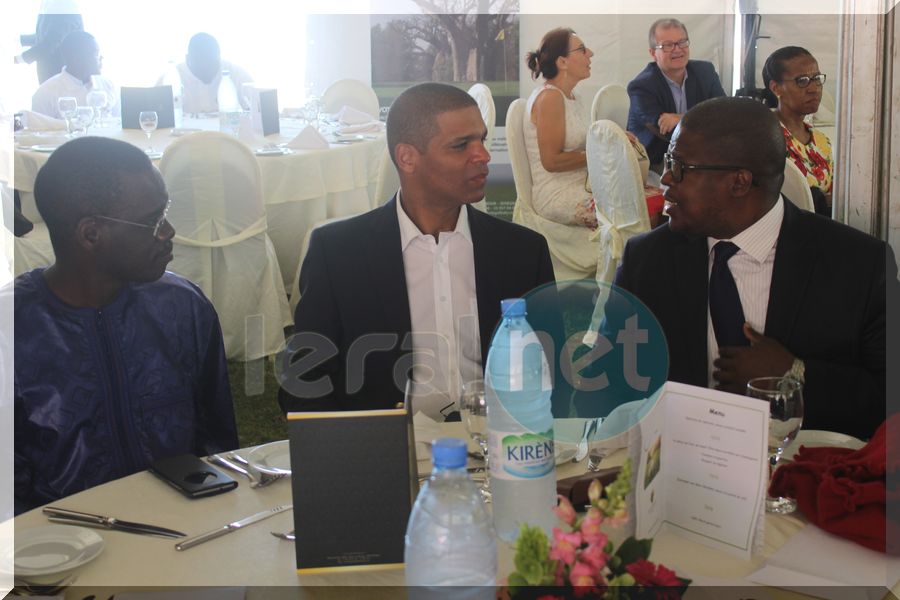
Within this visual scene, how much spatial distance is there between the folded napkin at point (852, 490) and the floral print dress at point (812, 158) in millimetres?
2784

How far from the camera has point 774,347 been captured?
1952 mm

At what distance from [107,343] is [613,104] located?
4700 mm

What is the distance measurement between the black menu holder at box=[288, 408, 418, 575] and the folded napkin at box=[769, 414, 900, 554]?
0.58 metres

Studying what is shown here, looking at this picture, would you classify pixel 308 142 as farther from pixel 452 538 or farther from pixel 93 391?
pixel 452 538

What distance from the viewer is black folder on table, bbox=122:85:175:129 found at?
523cm

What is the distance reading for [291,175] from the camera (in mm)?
4520

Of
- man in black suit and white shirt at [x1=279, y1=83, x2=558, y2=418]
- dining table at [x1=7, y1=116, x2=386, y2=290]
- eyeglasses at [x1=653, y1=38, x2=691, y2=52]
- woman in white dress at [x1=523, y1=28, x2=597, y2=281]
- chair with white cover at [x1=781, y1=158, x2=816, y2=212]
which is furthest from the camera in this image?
eyeglasses at [x1=653, y1=38, x2=691, y2=52]

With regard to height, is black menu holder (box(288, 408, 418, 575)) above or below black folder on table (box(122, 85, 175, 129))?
below

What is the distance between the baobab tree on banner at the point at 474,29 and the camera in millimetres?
7555

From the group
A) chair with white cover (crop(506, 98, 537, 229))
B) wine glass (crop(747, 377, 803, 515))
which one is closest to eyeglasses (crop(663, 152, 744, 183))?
wine glass (crop(747, 377, 803, 515))

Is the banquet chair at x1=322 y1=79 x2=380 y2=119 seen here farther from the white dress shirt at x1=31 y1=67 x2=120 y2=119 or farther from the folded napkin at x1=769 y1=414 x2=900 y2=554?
the folded napkin at x1=769 y1=414 x2=900 y2=554

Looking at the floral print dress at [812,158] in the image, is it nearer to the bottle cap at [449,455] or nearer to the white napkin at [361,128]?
the white napkin at [361,128]

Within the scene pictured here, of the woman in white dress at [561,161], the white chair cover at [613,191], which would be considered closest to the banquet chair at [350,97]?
the woman in white dress at [561,161]

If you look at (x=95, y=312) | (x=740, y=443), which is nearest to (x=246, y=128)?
(x=95, y=312)
